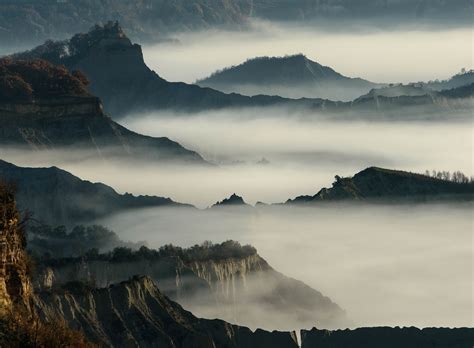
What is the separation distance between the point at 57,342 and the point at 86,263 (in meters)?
124

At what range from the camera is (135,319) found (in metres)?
159

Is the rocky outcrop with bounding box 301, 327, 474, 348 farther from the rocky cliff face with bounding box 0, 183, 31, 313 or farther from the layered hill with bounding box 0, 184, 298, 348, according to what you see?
the rocky cliff face with bounding box 0, 183, 31, 313

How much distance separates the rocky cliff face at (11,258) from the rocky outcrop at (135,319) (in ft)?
237

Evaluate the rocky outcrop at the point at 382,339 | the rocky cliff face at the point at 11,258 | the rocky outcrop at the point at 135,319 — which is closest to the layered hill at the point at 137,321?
the rocky outcrop at the point at 135,319

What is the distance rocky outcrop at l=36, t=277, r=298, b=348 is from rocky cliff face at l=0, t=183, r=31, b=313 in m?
72.4

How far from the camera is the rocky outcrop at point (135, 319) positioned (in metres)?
147

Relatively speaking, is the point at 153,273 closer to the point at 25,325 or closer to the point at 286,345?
the point at 286,345

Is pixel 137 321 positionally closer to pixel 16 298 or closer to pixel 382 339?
pixel 382 339

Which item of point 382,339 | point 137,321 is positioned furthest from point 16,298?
point 382,339

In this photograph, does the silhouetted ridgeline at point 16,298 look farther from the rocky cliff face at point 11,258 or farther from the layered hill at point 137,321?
the layered hill at point 137,321

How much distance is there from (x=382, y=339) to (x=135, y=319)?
41.4 metres

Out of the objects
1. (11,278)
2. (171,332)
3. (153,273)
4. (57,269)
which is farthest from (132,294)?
(11,278)

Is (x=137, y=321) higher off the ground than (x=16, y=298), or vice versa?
(x=16, y=298)

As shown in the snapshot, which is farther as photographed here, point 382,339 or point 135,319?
point 382,339
